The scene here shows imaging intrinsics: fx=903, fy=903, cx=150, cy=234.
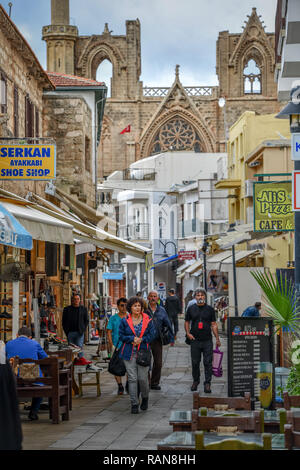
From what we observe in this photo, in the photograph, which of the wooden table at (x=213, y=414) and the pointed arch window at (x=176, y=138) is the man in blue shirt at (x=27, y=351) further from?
the pointed arch window at (x=176, y=138)

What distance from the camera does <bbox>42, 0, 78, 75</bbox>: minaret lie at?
244ft

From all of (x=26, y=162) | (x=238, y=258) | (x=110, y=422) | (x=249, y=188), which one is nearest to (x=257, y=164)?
(x=249, y=188)

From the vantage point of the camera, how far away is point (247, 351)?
432 inches

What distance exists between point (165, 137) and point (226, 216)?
26546 mm

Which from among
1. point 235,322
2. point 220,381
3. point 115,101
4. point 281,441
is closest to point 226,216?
point 115,101

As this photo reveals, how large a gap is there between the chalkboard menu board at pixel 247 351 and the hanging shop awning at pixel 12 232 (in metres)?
2.71

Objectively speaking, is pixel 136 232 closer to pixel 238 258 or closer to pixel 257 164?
pixel 257 164

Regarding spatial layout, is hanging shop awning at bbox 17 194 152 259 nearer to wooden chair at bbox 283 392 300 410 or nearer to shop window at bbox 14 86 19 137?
shop window at bbox 14 86 19 137

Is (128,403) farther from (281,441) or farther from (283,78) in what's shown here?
(281,441)

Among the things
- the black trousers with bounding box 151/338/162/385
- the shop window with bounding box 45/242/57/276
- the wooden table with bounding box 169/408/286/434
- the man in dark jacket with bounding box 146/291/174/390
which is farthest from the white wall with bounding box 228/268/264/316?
the wooden table with bounding box 169/408/286/434

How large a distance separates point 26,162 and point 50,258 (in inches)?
176

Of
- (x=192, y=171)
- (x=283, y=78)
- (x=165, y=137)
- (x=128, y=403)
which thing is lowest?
(x=128, y=403)

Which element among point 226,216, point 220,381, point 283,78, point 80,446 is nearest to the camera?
point 80,446

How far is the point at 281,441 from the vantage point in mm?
5863
